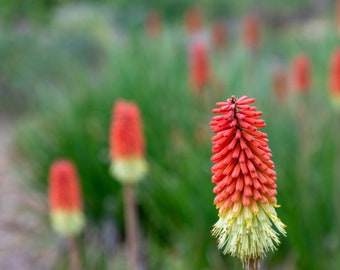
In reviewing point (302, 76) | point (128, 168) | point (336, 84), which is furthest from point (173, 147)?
point (128, 168)

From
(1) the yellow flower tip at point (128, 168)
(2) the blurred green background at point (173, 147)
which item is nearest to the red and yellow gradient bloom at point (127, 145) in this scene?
(1) the yellow flower tip at point (128, 168)

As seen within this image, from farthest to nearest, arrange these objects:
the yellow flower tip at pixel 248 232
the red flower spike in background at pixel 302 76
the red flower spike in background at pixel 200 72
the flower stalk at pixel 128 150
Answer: the red flower spike in background at pixel 200 72 < the red flower spike in background at pixel 302 76 < the flower stalk at pixel 128 150 < the yellow flower tip at pixel 248 232

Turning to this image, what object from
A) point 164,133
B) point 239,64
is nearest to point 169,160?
point 164,133

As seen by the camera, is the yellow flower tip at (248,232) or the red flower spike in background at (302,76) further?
the red flower spike in background at (302,76)

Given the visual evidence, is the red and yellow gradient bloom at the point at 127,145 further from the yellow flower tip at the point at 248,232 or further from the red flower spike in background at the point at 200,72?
the red flower spike in background at the point at 200,72

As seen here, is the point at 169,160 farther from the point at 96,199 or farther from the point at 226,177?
the point at 226,177

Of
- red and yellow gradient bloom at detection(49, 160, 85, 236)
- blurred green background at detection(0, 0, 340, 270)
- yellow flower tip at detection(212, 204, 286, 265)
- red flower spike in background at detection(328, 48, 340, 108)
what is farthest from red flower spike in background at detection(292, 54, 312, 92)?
yellow flower tip at detection(212, 204, 286, 265)

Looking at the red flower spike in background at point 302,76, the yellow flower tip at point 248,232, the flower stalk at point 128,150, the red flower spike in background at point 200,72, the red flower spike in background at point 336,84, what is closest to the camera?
the yellow flower tip at point 248,232

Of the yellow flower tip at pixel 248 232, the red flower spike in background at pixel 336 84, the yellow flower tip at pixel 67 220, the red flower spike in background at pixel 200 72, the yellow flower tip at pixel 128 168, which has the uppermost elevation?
the red flower spike in background at pixel 200 72

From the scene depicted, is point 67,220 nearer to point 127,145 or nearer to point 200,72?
point 127,145
